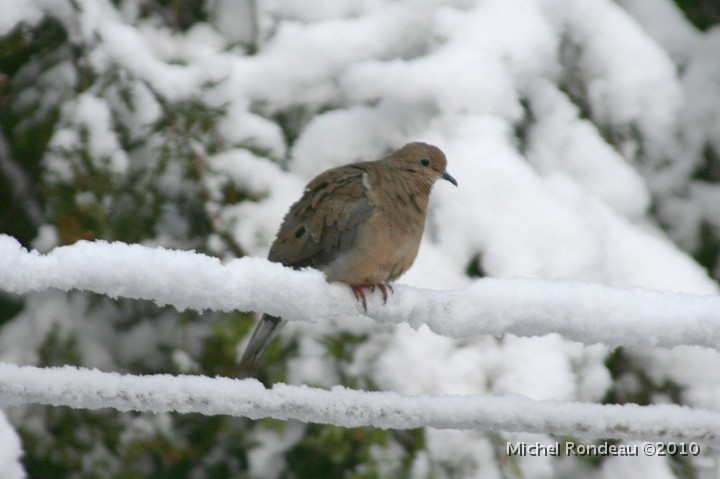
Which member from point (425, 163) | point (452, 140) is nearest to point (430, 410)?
point (425, 163)

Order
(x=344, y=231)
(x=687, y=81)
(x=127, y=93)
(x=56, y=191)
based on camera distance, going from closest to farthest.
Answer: (x=344, y=231), (x=56, y=191), (x=127, y=93), (x=687, y=81)

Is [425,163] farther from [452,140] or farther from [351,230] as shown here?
[351,230]

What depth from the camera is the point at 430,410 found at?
1387 millimetres

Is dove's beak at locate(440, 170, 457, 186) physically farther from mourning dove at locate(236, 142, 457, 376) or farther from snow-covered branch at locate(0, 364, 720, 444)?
snow-covered branch at locate(0, 364, 720, 444)

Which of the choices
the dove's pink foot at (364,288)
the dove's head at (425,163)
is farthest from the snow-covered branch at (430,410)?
the dove's head at (425,163)

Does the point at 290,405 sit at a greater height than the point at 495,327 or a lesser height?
lesser

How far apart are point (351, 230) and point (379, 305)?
A: 1050mm

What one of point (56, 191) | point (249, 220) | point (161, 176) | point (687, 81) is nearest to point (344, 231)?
point (249, 220)

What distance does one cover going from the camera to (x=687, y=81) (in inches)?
138

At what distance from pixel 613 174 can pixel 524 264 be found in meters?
0.71

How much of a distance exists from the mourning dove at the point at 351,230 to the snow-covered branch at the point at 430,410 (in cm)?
95

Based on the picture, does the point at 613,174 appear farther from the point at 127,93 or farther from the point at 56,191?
the point at 56,191

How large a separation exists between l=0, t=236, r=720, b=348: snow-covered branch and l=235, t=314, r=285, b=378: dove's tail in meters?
0.97

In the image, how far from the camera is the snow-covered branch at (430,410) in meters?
1.36
